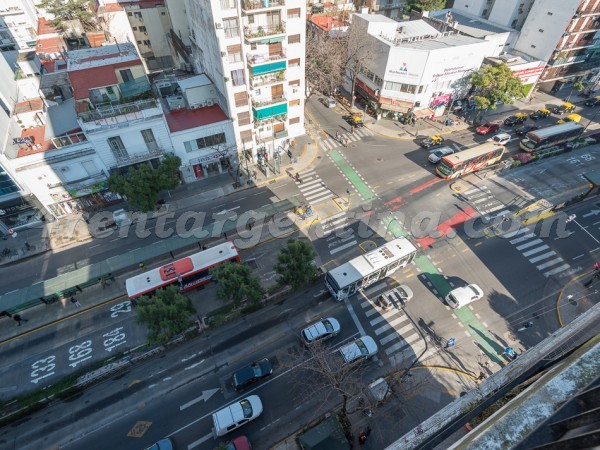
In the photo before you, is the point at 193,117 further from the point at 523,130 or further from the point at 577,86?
the point at 577,86

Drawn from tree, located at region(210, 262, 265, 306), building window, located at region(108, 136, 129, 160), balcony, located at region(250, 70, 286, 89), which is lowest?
tree, located at region(210, 262, 265, 306)

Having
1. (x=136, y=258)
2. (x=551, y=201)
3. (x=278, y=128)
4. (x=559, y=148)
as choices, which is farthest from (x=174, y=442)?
(x=559, y=148)

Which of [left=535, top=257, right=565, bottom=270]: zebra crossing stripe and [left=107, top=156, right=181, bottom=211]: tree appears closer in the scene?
[left=535, top=257, right=565, bottom=270]: zebra crossing stripe

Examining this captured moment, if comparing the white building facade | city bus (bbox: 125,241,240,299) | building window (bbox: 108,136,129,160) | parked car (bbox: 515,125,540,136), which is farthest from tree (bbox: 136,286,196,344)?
A: parked car (bbox: 515,125,540,136)

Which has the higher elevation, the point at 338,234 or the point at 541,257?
the point at 541,257

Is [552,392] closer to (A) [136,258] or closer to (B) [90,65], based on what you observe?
(A) [136,258]

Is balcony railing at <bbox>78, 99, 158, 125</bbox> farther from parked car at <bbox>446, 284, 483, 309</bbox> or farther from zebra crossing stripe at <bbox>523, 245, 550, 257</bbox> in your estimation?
zebra crossing stripe at <bbox>523, 245, 550, 257</bbox>

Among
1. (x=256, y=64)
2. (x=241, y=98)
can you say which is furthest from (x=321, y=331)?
(x=256, y=64)
